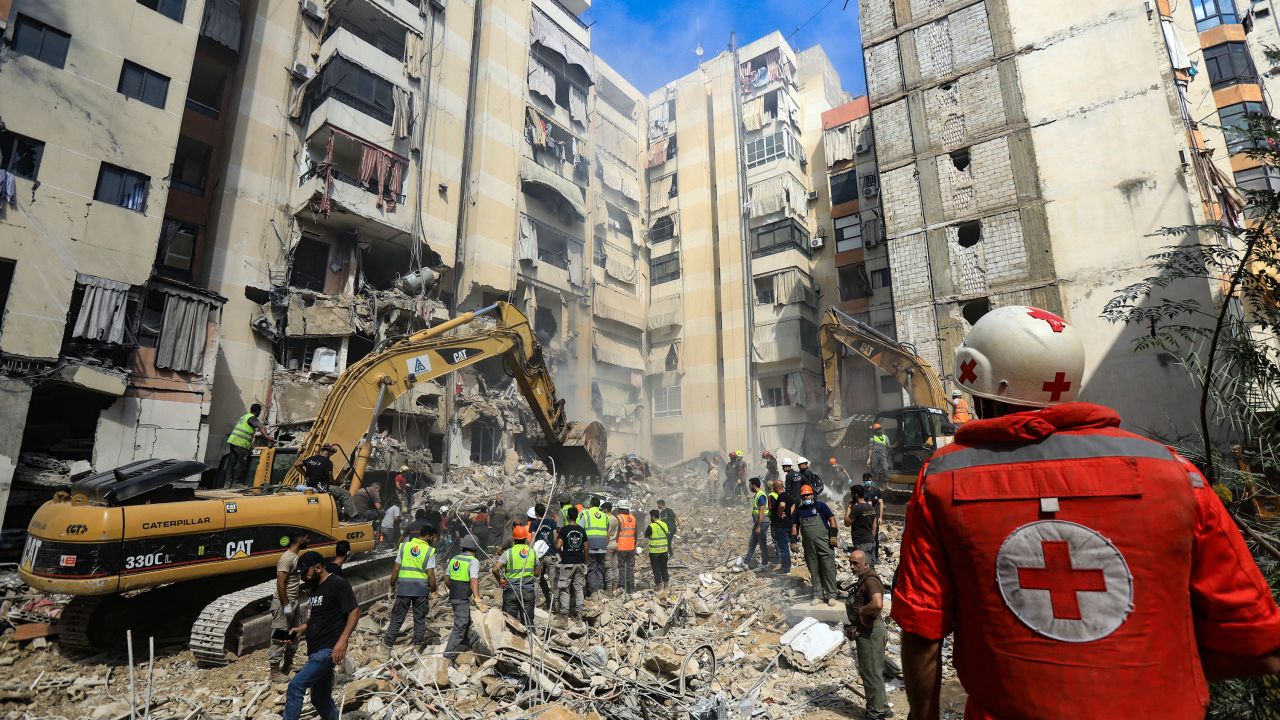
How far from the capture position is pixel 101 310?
13195 millimetres

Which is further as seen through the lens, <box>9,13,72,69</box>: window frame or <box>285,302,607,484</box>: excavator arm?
<box>9,13,72,69</box>: window frame

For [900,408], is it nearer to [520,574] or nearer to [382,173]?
[520,574]

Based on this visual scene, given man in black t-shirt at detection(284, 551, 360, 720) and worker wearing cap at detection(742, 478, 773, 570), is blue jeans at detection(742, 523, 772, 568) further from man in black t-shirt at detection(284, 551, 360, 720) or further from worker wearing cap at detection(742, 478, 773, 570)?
man in black t-shirt at detection(284, 551, 360, 720)

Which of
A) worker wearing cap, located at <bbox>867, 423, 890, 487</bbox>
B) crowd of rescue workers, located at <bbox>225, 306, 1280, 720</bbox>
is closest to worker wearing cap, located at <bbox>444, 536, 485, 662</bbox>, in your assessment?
crowd of rescue workers, located at <bbox>225, 306, 1280, 720</bbox>

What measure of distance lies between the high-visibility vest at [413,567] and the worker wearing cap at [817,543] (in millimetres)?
5318

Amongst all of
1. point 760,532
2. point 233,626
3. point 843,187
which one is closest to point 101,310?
point 233,626

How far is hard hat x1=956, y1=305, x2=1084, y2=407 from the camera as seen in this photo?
1607mm

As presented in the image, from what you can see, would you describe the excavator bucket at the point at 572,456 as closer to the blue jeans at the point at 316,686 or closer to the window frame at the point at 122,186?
the blue jeans at the point at 316,686

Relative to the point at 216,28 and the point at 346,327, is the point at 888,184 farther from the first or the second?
the point at 216,28

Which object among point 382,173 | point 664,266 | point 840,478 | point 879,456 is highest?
point 664,266

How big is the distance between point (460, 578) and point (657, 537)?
12.1 feet

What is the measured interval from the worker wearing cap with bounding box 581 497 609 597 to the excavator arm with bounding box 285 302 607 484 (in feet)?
12.5

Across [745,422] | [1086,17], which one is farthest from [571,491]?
[1086,17]

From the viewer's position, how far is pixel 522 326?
12.6 meters
